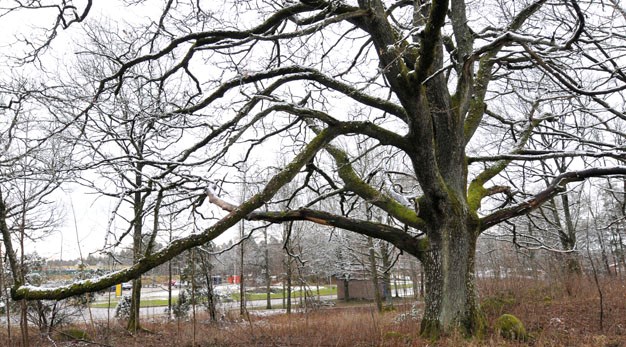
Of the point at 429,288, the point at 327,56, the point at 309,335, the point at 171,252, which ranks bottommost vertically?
the point at 309,335

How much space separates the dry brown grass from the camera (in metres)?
6.72

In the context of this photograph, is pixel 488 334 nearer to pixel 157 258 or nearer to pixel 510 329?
pixel 510 329

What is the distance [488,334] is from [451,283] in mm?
1046

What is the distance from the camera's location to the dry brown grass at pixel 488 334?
22.0ft

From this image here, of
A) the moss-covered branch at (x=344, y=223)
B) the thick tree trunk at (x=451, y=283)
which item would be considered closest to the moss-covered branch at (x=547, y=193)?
the thick tree trunk at (x=451, y=283)

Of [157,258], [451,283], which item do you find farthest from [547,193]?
[157,258]

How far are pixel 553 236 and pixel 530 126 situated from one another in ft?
45.1

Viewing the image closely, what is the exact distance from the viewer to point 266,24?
20.6 ft

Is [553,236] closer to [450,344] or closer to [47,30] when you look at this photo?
[450,344]

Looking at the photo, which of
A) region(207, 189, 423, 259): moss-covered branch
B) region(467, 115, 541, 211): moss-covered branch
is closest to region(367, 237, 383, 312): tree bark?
region(467, 115, 541, 211): moss-covered branch

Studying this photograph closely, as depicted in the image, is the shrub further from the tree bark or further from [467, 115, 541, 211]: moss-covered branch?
the tree bark

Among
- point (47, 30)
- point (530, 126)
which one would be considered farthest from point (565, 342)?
point (47, 30)

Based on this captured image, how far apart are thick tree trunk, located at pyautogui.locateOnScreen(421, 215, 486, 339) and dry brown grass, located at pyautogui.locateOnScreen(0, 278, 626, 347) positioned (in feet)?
1.06

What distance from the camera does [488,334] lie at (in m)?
6.80
